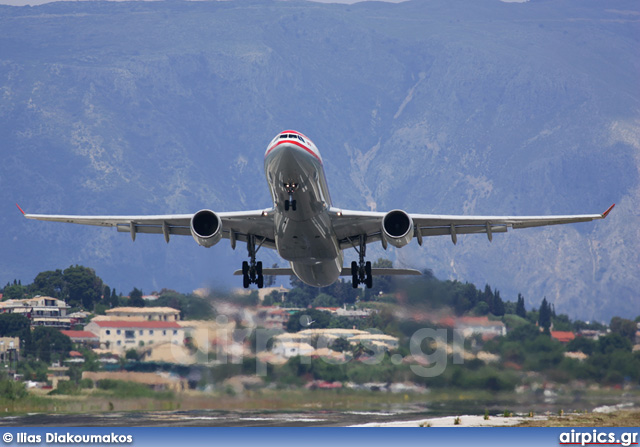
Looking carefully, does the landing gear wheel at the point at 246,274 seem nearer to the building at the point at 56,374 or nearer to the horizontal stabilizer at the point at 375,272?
the horizontal stabilizer at the point at 375,272

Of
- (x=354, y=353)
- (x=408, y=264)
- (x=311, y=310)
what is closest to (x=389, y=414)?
(x=354, y=353)

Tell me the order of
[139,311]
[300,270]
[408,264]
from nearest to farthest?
1. [300,270]
2. [408,264]
3. [139,311]

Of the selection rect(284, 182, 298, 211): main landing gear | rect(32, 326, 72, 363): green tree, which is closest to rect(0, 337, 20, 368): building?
rect(32, 326, 72, 363): green tree

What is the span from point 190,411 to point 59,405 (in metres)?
6.13

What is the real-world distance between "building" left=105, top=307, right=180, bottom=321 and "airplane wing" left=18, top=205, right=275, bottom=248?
31.1ft

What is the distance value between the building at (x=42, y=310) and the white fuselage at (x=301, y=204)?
24.9 m

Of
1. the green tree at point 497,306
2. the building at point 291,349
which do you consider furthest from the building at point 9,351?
the green tree at point 497,306

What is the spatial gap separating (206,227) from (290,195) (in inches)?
145

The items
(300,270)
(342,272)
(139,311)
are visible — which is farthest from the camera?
(139,311)

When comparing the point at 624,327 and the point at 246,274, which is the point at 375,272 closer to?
the point at 246,274

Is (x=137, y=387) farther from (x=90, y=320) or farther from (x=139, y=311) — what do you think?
(x=90, y=320)

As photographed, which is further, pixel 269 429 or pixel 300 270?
pixel 269 429

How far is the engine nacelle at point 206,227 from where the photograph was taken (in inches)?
Answer: 1421

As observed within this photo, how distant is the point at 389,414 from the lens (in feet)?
150
